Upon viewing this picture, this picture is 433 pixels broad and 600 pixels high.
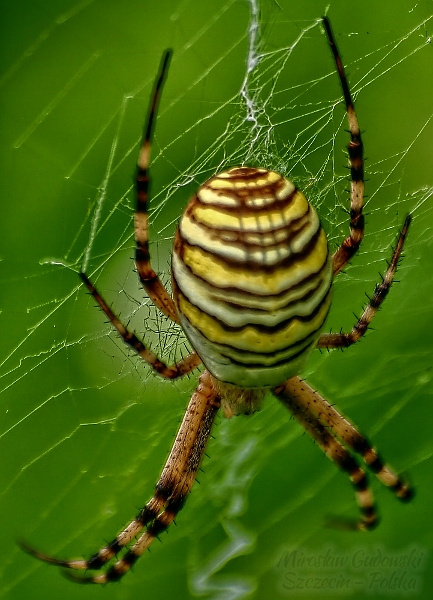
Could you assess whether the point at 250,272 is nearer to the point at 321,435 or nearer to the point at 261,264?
the point at 261,264

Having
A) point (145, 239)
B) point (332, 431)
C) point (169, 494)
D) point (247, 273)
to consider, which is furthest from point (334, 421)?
point (247, 273)

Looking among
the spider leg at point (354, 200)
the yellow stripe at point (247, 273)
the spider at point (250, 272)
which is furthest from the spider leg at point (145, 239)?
the spider leg at point (354, 200)

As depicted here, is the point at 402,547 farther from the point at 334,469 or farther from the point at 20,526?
the point at 20,526

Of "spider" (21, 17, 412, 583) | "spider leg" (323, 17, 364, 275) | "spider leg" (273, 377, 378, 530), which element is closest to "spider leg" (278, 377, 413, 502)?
"spider leg" (273, 377, 378, 530)

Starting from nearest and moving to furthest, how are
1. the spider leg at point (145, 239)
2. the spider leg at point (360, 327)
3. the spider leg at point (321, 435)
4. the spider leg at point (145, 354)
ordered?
1. the spider leg at point (145, 239)
2. the spider leg at point (145, 354)
3. the spider leg at point (360, 327)
4. the spider leg at point (321, 435)

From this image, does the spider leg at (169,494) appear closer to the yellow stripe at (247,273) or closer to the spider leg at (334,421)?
the spider leg at (334,421)

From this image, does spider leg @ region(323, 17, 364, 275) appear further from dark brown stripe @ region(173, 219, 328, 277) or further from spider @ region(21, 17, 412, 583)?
dark brown stripe @ region(173, 219, 328, 277)
